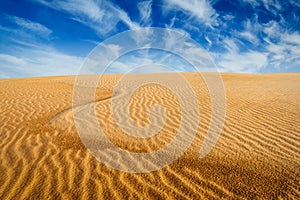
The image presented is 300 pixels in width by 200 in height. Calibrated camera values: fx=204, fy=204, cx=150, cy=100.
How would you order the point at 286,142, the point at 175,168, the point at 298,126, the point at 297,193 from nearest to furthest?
the point at 297,193, the point at 175,168, the point at 286,142, the point at 298,126

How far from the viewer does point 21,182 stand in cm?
367

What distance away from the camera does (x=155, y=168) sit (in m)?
4.14

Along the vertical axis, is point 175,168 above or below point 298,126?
below

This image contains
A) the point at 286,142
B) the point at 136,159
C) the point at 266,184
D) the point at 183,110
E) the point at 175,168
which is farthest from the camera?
the point at 183,110

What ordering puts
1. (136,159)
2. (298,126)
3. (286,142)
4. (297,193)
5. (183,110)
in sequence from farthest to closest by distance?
(183,110) → (298,126) → (286,142) → (136,159) → (297,193)

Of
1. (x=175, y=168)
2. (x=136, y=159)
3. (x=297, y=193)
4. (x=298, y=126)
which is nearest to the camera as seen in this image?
(x=297, y=193)

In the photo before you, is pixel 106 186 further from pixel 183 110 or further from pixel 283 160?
pixel 183 110

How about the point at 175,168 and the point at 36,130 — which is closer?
the point at 175,168

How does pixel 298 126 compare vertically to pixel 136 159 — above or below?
above

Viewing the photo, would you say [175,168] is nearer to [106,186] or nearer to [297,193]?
[106,186]

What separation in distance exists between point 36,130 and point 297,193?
254 inches

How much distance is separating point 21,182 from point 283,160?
5.09 meters

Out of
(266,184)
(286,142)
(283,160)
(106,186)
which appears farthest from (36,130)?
(286,142)

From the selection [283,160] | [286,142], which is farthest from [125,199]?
[286,142]
